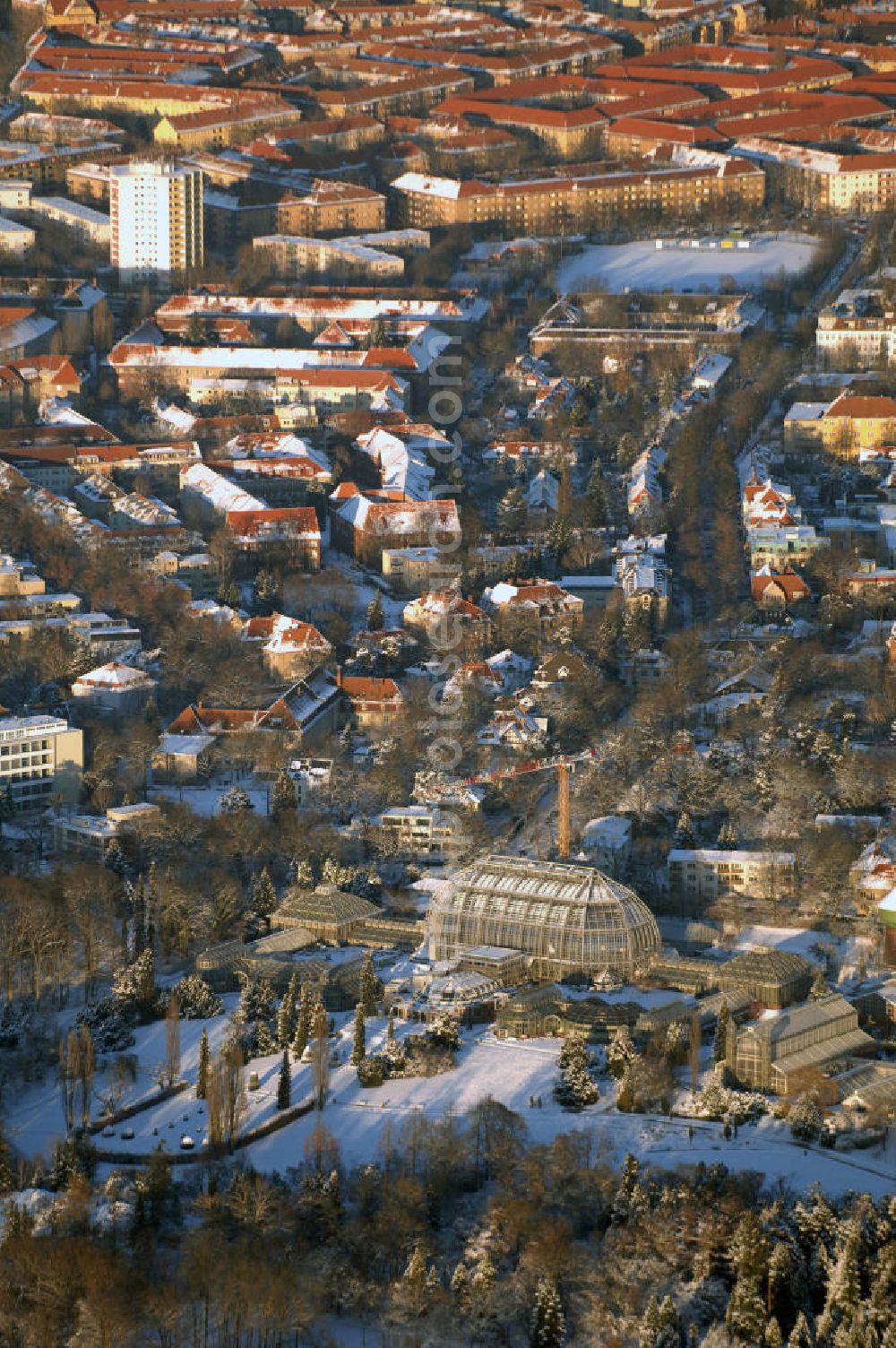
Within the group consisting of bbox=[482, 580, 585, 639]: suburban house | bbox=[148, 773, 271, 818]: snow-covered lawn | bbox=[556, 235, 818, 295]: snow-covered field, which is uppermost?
bbox=[556, 235, 818, 295]: snow-covered field

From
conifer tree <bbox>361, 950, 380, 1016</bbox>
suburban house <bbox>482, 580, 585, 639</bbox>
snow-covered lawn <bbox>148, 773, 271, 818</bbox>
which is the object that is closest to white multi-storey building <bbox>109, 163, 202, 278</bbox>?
suburban house <bbox>482, 580, 585, 639</bbox>

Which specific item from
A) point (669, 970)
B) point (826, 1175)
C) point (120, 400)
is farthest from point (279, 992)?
point (120, 400)

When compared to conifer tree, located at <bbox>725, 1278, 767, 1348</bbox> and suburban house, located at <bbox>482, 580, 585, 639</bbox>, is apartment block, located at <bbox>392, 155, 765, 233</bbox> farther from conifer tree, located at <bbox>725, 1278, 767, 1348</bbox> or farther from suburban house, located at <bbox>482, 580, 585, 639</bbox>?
conifer tree, located at <bbox>725, 1278, 767, 1348</bbox>

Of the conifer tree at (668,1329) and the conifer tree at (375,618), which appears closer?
the conifer tree at (668,1329)

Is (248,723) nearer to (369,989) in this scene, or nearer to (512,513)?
(369,989)

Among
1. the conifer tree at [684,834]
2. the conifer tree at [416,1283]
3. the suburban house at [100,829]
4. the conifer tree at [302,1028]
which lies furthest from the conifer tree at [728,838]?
the conifer tree at [416,1283]

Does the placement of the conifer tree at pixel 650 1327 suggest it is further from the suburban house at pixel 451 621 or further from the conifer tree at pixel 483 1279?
the suburban house at pixel 451 621

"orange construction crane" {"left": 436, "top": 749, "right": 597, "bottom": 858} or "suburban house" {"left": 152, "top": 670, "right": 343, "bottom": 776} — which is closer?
"orange construction crane" {"left": 436, "top": 749, "right": 597, "bottom": 858}
